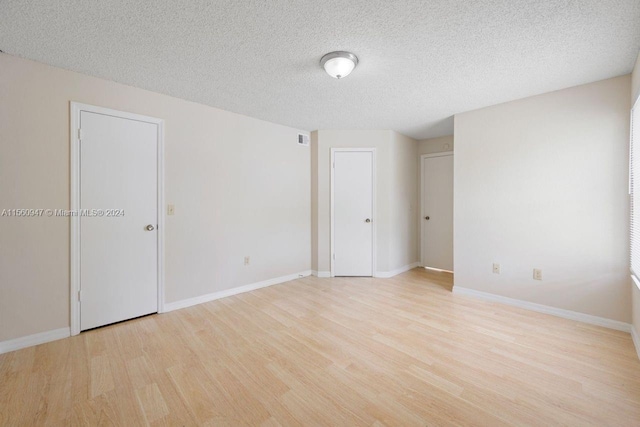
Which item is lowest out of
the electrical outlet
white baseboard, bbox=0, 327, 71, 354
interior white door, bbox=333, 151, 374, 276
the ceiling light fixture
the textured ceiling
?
white baseboard, bbox=0, 327, 71, 354

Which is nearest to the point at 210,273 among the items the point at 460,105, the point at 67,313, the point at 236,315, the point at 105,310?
the point at 236,315

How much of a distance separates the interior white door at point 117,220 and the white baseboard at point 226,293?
0.21 metres

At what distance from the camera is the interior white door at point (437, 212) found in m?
4.66

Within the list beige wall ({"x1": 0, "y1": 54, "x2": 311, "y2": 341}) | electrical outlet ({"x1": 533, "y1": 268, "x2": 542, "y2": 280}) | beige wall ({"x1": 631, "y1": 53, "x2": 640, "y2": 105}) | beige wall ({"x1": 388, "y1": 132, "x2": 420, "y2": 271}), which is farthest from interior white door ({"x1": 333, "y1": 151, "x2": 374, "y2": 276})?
beige wall ({"x1": 631, "y1": 53, "x2": 640, "y2": 105})

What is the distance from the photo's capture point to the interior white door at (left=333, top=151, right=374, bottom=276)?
4230 millimetres

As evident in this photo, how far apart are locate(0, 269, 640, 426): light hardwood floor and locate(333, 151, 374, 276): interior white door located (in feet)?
4.66

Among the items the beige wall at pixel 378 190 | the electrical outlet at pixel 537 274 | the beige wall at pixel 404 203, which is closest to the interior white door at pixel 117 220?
the beige wall at pixel 378 190

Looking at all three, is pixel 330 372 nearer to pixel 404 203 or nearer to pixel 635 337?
pixel 635 337

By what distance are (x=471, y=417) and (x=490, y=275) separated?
7.37 ft

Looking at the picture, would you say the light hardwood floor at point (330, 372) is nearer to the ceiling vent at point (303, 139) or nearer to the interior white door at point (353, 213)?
the interior white door at point (353, 213)

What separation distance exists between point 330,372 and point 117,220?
2.50 metres

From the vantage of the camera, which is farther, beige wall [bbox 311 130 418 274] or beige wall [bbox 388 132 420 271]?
beige wall [bbox 388 132 420 271]

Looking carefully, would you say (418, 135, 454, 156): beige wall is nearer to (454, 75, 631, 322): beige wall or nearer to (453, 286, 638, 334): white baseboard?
(454, 75, 631, 322): beige wall

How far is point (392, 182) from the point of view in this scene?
4.25 meters
